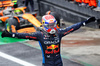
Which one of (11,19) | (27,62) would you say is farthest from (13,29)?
(27,62)

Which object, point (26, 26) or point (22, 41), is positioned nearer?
point (22, 41)

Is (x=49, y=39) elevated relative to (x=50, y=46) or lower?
elevated

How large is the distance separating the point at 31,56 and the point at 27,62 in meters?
0.68

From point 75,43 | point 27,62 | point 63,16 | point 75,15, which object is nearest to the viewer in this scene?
point 27,62

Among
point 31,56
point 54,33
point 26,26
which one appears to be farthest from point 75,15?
point 54,33

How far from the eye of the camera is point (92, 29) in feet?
43.9

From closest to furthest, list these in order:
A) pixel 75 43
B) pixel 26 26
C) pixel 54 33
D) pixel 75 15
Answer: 1. pixel 54 33
2. pixel 75 43
3. pixel 26 26
4. pixel 75 15

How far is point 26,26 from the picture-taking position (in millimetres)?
12891

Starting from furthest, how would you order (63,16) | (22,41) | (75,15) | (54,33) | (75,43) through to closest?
1. (63,16)
2. (75,15)
3. (22,41)
4. (75,43)
5. (54,33)

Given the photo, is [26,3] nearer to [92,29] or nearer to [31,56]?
[92,29]

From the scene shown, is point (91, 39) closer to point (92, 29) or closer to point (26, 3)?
point (92, 29)

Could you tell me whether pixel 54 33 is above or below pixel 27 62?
above

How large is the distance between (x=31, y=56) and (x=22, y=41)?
8.18 feet

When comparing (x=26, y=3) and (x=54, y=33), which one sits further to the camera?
(x=26, y=3)
